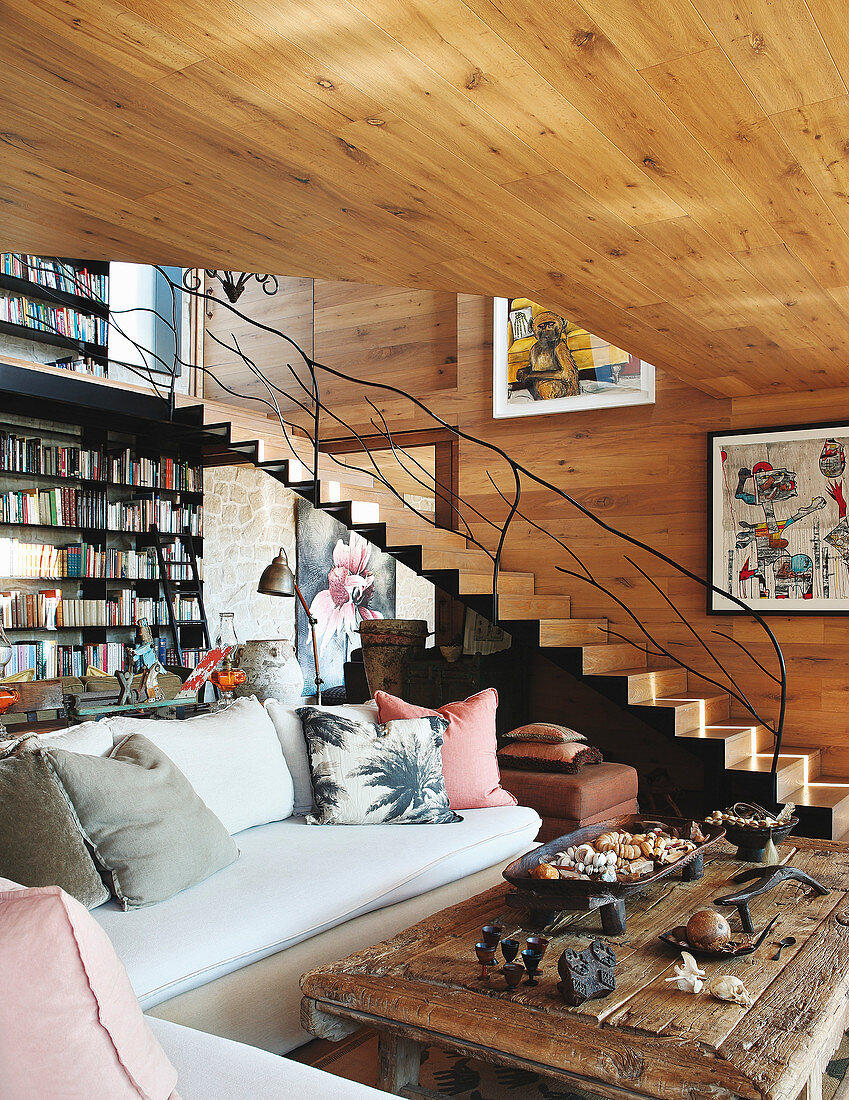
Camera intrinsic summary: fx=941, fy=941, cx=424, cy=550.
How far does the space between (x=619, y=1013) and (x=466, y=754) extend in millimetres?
1810

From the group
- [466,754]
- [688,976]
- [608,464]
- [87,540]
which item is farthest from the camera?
[87,540]

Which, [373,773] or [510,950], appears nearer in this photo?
[510,950]

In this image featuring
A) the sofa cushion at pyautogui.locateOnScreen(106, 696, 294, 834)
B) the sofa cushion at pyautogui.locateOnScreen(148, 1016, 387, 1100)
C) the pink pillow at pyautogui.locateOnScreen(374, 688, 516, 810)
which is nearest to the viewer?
the sofa cushion at pyautogui.locateOnScreen(148, 1016, 387, 1100)

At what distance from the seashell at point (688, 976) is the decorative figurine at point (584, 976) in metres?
0.13

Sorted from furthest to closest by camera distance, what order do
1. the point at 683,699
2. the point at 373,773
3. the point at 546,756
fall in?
the point at 683,699
the point at 546,756
the point at 373,773

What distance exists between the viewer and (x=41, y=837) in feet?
7.18

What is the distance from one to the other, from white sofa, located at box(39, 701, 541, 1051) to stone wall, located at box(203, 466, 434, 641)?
5.28 meters

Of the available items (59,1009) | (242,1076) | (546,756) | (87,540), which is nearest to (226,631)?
(87,540)

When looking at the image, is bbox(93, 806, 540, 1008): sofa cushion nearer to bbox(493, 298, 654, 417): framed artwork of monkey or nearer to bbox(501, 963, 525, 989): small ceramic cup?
bbox(501, 963, 525, 989): small ceramic cup

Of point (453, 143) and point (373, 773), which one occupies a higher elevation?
point (453, 143)

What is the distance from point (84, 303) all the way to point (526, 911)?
645cm

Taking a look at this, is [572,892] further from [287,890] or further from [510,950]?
[287,890]

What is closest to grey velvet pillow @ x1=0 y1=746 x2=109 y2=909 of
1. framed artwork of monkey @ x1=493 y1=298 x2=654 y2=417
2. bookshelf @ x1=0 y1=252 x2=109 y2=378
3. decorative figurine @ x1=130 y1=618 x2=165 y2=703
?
decorative figurine @ x1=130 y1=618 x2=165 y2=703

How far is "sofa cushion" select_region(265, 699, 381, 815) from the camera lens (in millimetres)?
3279
